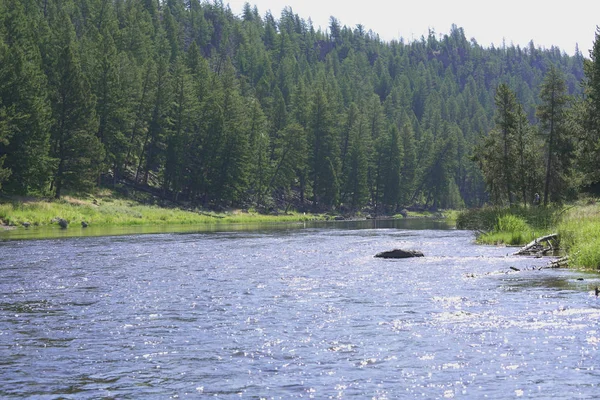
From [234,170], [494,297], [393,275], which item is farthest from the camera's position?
[234,170]

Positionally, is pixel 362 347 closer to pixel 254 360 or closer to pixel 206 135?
pixel 254 360

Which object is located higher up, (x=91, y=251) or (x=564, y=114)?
(x=564, y=114)

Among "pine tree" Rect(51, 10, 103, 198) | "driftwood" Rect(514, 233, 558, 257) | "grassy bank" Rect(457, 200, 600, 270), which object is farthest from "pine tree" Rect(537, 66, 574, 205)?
"pine tree" Rect(51, 10, 103, 198)

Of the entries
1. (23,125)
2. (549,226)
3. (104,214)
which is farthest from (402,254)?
(104,214)

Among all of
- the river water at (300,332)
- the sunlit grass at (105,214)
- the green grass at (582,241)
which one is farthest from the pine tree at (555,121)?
the sunlit grass at (105,214)

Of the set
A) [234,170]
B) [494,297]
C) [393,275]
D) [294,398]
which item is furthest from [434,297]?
[234,170]

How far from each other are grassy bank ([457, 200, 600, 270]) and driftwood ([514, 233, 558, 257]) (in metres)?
0.73

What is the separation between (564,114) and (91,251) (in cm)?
4027

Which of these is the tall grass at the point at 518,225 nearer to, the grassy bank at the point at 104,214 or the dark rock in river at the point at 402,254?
the dark rock in river at the point at 402,254

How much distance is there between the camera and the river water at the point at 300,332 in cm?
1207

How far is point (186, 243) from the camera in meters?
46.3

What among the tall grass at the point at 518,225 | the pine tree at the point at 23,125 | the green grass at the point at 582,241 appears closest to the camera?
the green grass at the point at 582,241

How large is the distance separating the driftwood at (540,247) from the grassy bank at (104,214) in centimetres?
4409

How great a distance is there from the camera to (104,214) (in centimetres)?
7306
